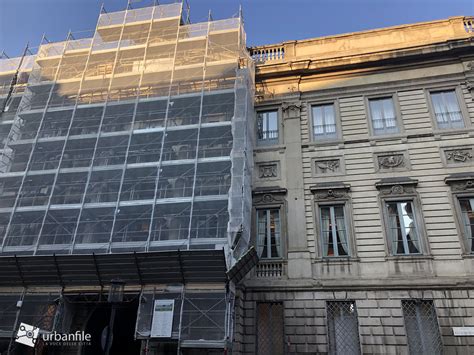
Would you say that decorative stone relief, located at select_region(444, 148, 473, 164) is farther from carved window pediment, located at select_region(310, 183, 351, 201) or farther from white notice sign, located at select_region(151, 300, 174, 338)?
white notice sign, located at select_region(151, 300, 174, 338)

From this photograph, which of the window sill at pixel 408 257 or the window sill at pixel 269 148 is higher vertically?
the window sill at pixel 269 148

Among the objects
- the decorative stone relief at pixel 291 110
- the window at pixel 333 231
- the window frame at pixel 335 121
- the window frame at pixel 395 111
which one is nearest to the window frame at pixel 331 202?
the window at pixel 333 231

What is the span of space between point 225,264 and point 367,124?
8.79 meters

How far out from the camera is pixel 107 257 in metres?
12.1

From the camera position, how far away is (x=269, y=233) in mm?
15016

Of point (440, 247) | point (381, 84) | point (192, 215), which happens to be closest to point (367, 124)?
point (381, 84)

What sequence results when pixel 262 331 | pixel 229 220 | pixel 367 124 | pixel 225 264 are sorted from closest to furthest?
pixel 225 264 < pixel 229 220 < pixel 262 331 < pixel 367 124

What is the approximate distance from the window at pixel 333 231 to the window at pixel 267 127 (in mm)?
3912

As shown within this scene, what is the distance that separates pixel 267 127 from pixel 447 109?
7.44 meters

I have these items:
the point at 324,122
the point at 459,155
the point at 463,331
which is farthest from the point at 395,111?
the point at 463,331

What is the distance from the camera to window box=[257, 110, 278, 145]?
55.7ft

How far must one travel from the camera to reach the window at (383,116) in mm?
16009

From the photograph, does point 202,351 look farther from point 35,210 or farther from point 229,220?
point 35,210

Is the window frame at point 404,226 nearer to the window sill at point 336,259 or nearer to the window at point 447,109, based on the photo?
the window sill at point 336,259
